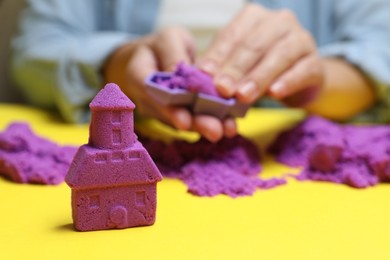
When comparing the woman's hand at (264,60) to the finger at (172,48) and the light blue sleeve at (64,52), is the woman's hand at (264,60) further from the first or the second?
the light blue sleeve at (64,52)

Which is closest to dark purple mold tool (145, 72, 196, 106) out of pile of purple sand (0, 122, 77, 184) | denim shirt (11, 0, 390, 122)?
pile of purple sand (0, 122, 77, 184)

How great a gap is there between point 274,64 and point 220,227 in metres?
0.30

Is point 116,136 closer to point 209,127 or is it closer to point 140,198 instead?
point 140,198

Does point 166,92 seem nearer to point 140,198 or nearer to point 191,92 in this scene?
point 191,92

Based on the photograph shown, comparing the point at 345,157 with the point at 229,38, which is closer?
the point at 345,157

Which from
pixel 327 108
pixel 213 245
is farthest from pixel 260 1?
pixel 213 245

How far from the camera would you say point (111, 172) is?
46cm

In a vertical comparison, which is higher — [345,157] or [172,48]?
[172,48]

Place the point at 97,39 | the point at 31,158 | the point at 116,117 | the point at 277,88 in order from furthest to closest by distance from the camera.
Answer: the point at 97,39 < the point at 277,88 < the point at 31,158 < the point at 116,117

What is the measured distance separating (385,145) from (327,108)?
0.24 metres

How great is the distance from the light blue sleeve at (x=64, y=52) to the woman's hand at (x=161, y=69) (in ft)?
0.22

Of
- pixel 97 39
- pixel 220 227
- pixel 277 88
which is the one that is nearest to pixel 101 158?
pixel 220 227

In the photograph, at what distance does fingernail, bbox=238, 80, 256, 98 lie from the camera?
0.66 m

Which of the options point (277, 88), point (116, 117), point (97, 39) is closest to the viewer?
point (116, 117)
